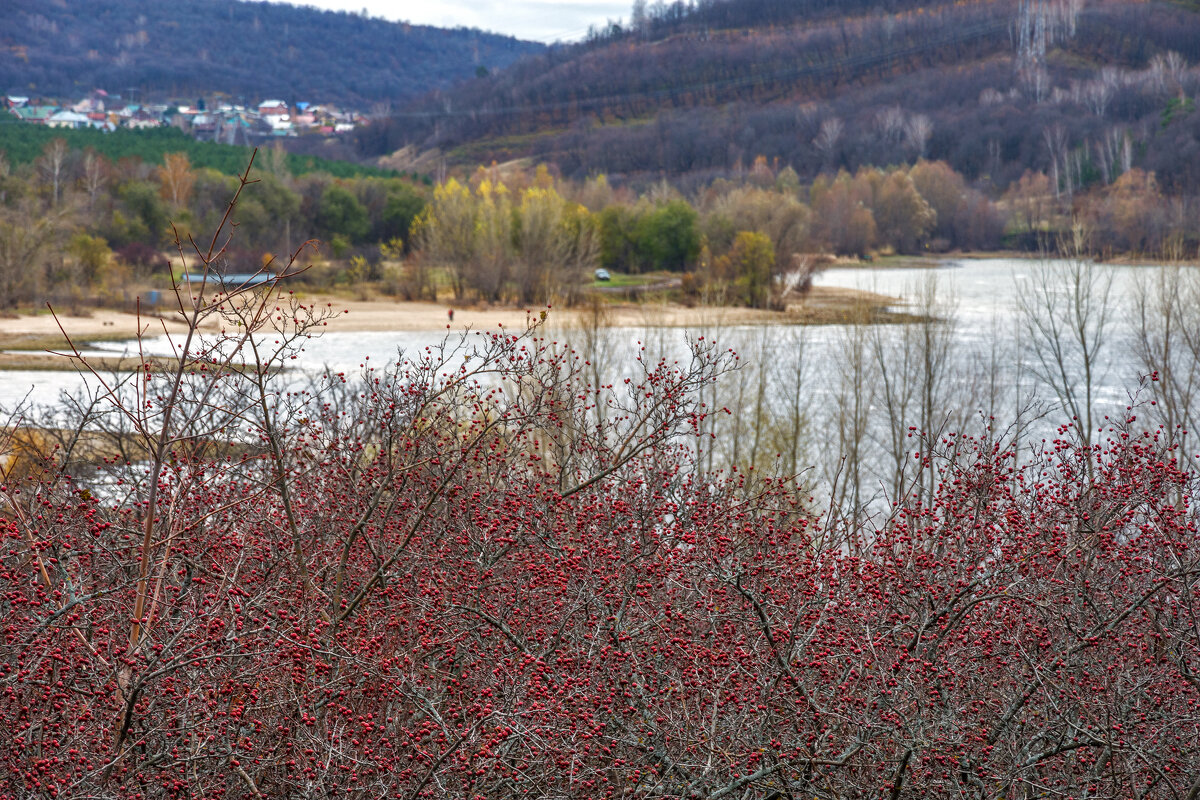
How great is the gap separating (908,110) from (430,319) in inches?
4997

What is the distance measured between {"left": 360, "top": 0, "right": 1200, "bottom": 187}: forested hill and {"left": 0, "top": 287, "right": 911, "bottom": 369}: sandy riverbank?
68.9 meters

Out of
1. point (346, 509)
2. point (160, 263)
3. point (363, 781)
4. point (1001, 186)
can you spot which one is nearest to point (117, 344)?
point (160, 263)

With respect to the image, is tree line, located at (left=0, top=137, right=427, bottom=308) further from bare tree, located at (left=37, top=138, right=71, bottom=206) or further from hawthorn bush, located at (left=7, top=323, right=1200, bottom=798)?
hawthorn bush, located at (left=7, top=323, right=1200, bottom=798)

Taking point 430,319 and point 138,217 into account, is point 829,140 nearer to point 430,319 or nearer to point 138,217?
point 138,217

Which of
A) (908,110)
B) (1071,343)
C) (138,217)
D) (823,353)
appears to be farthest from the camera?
(908,110)

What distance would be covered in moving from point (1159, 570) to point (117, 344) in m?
39.7

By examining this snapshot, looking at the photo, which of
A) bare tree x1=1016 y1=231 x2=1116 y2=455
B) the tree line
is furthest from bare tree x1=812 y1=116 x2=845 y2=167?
bare tree x1=1016 y1=231 x2=1116 y2=455

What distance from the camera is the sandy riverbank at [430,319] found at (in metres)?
36.9

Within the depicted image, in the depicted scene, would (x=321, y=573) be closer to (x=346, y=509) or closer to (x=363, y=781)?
(x=346, y=509)

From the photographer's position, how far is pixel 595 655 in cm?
450

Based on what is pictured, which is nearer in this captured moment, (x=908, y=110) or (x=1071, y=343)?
(x=1071, y=343)

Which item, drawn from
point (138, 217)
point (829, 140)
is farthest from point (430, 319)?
point (829, 140)

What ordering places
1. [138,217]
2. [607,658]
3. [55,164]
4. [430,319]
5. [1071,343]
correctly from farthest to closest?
[55,164] → [138,217] → [430,319] → [1071,343] → [607,658]

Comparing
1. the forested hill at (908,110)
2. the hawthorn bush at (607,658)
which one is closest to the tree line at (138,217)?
the hawthorn bush at (607,658)
